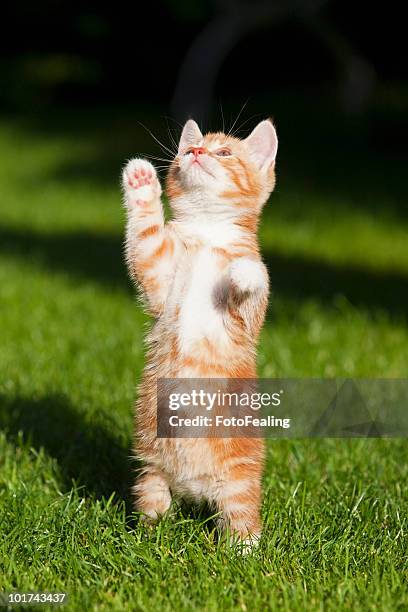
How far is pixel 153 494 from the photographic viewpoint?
2.67 meters

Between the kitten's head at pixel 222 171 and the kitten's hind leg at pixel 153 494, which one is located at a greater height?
the kitten's head at pixel 222 171

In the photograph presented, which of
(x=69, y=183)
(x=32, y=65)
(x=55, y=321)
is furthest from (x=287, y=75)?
(x=55, y=321)

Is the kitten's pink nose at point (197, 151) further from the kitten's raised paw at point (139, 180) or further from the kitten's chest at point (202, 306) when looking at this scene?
the kitten's chest at point (202, 306)

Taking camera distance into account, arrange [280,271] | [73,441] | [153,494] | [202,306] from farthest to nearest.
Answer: [280,271], [73,441], [153,494], [202,306]

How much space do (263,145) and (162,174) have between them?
47.9 inches

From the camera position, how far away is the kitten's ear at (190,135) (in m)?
2.70

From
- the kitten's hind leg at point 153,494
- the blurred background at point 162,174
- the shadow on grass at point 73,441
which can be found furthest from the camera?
the blurred background at point 162,174

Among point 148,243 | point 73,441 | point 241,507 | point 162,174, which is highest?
point 162,174

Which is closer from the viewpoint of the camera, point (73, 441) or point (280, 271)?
point (73, 441)

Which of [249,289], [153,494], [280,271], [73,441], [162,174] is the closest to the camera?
[249,289]

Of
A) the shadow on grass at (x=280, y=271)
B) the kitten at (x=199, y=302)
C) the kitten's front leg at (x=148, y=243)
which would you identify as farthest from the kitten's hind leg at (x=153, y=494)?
the shadow on grass at (x=280, y=271)

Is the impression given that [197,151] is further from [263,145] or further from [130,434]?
[130,434]

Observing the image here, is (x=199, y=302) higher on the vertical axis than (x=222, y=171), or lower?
lower

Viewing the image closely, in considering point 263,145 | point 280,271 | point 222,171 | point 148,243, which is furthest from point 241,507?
point 280,271
